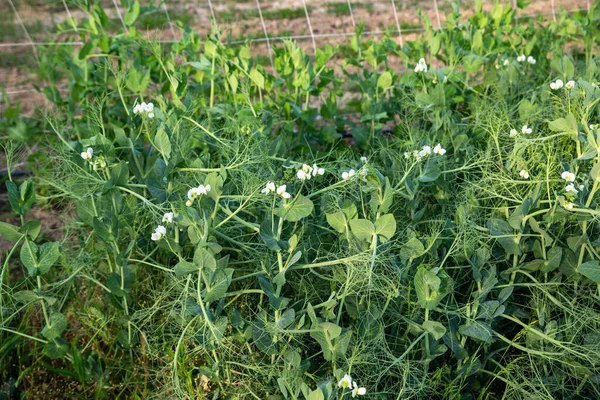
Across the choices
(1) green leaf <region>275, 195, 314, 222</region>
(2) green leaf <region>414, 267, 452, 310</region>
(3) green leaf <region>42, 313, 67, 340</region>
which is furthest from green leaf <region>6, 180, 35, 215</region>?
(2) green leaf <region>414, 267, 452, 310</region>

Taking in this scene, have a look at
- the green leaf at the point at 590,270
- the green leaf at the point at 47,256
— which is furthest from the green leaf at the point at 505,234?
the green leaf at the point at 47,256

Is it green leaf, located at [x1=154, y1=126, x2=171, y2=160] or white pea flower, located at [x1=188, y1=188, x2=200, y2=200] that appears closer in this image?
white pea flower, located at [x1=188, y1=188, x2=200, y2=200]

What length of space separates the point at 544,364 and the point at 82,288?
1.41 m

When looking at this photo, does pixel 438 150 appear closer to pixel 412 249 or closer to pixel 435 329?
pixel 412 249

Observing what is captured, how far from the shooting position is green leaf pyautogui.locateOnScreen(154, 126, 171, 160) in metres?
1.98

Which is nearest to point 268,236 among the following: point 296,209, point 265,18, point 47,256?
point 296,209

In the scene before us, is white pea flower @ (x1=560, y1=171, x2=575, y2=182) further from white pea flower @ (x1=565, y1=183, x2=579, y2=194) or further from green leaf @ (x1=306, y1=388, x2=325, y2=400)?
green leaf @ (x1=306, y1=388, x2=325, y2=400)

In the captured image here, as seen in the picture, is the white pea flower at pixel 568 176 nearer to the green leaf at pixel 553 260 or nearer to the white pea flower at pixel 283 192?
the green leaf at pixel 553 260

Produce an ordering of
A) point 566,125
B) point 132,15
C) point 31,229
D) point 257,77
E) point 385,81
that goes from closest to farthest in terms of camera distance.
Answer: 1. point 31,229
2. point 566,125
3. point 257,77
4. point 385,81
5. point 132,15

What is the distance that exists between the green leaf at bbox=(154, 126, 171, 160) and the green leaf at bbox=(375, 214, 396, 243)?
1.98 ft

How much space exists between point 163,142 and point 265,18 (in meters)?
3.50

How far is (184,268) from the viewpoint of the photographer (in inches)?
68.6

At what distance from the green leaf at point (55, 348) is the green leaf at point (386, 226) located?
0.92 meters

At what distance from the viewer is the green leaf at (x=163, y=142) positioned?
1.98m
